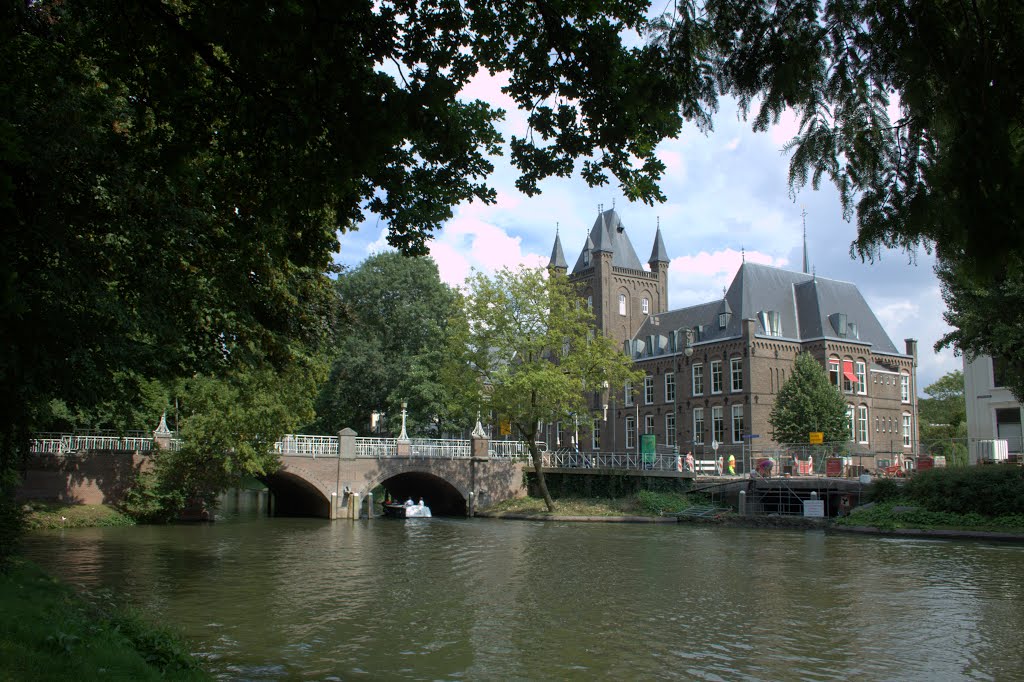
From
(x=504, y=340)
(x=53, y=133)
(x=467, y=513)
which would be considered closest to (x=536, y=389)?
(x=504, y=340)

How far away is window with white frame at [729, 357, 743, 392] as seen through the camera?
183ft

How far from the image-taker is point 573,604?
15.7 m

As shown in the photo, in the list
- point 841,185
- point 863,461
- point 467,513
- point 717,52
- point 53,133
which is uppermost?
point 53,133

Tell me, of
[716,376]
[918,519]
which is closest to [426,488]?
[716,376]

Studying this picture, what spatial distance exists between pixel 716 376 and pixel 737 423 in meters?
3.89

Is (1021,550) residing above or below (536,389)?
below

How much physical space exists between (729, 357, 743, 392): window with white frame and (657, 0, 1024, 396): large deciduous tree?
170 feet

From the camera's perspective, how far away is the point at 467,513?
144 feet

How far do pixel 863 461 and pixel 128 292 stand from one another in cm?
3983

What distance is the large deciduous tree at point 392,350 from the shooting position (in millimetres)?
50094

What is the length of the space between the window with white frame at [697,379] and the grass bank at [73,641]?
166ft

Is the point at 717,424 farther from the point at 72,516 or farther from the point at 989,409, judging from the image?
the point at 72,516

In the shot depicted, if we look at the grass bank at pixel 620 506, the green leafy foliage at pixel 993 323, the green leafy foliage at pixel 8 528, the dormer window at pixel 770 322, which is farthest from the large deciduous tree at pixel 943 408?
the green leafy foliage at pixel 8 528

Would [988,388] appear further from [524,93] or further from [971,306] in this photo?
[524,93]
